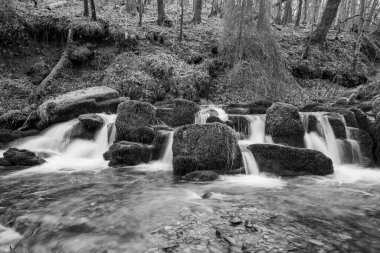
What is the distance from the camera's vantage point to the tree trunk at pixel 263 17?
13.6m

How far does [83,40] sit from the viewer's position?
17.5m

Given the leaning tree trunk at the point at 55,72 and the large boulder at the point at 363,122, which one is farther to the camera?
the leaning tree trunk at the point at 55,72

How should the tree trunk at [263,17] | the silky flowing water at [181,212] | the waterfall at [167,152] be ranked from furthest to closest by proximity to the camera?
the tree trunk at [263,17] → the waterfall at [167,152] → the silky flowing water at [181,212]

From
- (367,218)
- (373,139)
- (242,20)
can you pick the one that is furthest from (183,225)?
(242,20)

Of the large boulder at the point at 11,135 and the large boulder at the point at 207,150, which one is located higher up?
the large boulder at the point at 207,150

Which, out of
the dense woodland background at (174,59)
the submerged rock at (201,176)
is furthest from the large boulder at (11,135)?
the submerged rock at (201,176)

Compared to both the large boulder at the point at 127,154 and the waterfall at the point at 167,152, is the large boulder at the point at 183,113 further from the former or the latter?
the large boulder at the point at 127,154

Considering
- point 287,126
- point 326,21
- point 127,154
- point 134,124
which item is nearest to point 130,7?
point 326,21

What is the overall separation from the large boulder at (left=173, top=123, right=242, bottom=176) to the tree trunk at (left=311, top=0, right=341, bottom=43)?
1474cm

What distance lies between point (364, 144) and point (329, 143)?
3.08ft

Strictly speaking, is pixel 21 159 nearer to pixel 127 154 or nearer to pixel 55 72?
pixel 127 154

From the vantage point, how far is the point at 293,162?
7.26 m

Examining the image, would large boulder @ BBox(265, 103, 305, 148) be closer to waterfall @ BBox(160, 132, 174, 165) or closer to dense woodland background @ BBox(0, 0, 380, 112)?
waterfall @ BBox(160, 132, 174, 165)

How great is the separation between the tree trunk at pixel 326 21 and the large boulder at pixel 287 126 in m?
12.0
